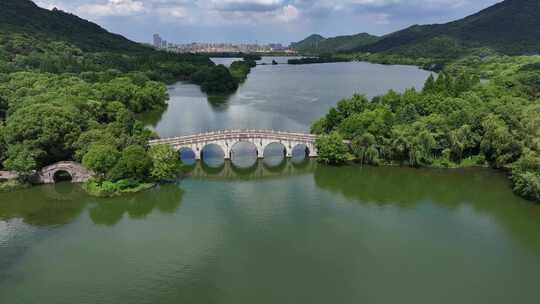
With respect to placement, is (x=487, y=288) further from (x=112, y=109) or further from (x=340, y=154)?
(x=112, y=109)

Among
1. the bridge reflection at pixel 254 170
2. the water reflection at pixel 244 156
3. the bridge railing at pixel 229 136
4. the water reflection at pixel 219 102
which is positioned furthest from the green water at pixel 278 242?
the water reflection at pixel 219 102

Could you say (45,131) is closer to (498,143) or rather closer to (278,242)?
(278,242)

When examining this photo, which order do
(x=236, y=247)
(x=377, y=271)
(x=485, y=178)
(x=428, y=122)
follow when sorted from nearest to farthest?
(x=377, y=271) → (x=236, y=247) → (x=485, y=178) → (x=428, y=122)

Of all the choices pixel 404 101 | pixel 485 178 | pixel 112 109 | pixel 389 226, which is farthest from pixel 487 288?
pixel 112 109

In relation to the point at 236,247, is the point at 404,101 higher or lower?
higher

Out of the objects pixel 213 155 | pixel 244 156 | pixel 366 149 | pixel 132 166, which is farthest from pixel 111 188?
pixel 366 149

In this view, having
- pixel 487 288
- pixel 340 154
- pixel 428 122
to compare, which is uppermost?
pixel 428 122
